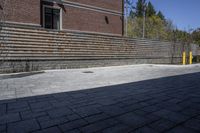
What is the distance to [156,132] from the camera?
88.5 inches

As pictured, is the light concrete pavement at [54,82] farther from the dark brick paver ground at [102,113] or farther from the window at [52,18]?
the window at [52,18]

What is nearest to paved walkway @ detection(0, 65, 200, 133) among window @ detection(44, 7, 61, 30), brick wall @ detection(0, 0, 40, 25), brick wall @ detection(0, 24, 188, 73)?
brick wall @ detection(0, 24, 188, 73)

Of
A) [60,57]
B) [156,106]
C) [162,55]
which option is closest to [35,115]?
[156,106]

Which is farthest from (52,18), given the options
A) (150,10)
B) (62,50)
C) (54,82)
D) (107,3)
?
(150,10)

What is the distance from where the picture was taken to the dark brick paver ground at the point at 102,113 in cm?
234

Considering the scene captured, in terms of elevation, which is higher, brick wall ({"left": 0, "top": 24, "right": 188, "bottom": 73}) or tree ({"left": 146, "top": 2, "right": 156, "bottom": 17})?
tree ({"left": 146, "top": 2, "right": 156, "bottom": 17})

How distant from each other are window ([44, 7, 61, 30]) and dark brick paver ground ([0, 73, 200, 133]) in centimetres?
887

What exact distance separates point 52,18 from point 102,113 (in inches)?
412

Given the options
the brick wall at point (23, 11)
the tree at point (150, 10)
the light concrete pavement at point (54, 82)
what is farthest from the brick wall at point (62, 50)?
the tree at point (150, 10)

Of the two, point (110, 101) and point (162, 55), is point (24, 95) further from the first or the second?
point (162, 55)

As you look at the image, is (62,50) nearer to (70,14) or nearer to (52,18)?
(52,18)

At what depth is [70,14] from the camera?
1259 centimetres

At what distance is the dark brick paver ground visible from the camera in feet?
7.68

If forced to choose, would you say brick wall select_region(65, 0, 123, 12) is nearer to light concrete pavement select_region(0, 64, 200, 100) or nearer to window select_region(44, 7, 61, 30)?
window select_region(44, 7, 61, 30)
